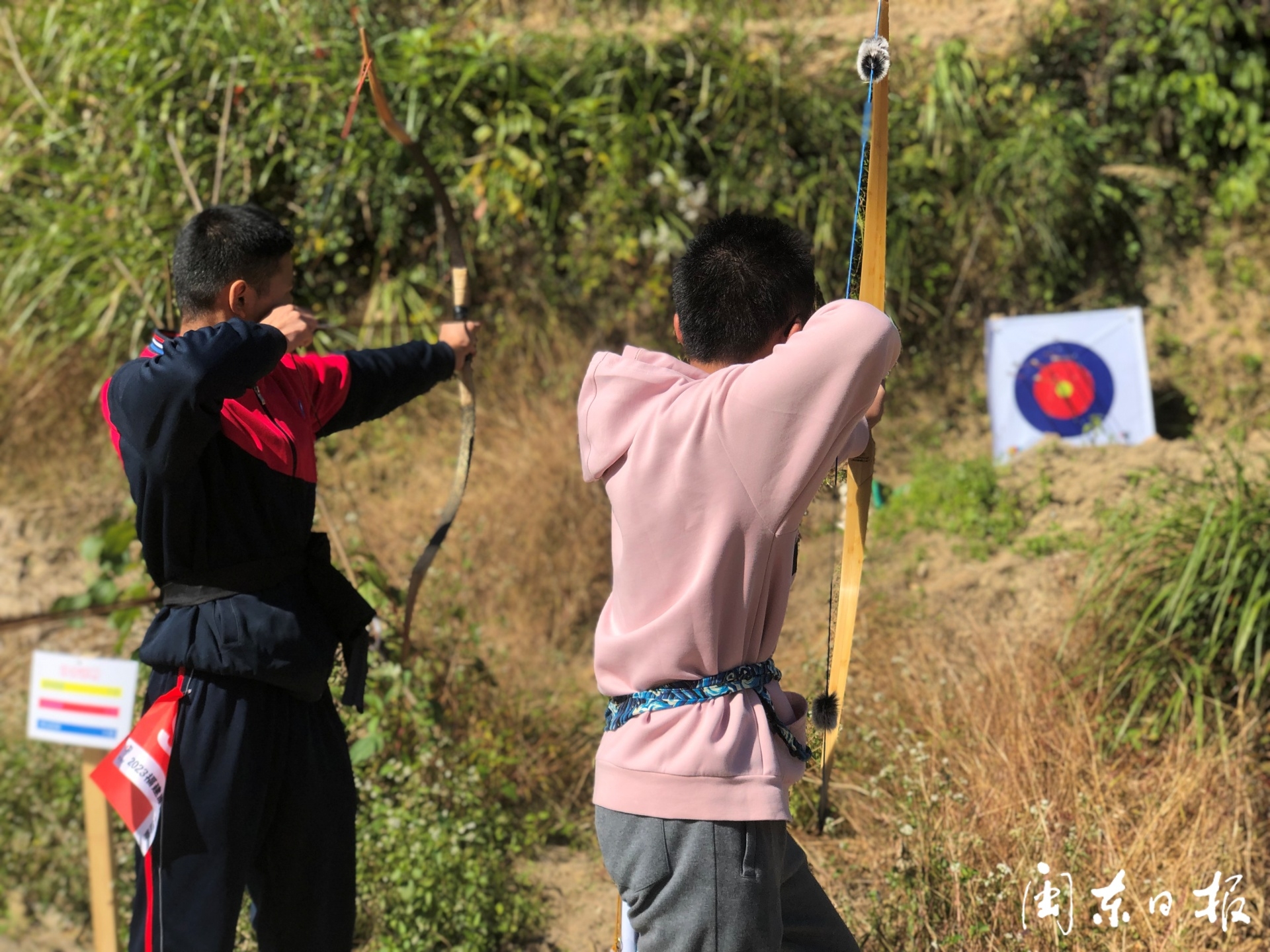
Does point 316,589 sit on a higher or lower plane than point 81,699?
higher

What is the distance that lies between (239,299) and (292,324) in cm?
12

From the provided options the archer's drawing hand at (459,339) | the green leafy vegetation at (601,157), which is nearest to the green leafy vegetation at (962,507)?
the green leafy vegetation at (601,157)

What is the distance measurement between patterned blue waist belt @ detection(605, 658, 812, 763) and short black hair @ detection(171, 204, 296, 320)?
1093 mm

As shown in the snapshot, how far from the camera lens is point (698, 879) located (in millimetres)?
1479

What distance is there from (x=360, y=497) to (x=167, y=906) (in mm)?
3641

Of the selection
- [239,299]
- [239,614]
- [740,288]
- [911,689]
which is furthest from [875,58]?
[911,689]

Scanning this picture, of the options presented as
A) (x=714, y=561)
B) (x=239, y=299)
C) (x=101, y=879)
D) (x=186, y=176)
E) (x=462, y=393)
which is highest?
(x=186, y=176)

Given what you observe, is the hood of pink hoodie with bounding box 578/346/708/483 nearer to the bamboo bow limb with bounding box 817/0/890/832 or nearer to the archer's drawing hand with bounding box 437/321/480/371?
the bamboo bow limb with bounding box 817/0/890/832

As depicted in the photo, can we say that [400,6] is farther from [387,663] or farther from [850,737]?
[850,737]

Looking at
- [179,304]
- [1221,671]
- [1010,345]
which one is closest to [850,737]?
[1221,671]

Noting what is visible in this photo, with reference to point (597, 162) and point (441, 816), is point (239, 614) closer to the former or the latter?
point (441, 816)

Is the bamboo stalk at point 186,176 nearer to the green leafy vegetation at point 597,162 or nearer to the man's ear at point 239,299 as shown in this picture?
the green leafy vegetation at point 597,162

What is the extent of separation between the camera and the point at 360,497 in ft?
18.1

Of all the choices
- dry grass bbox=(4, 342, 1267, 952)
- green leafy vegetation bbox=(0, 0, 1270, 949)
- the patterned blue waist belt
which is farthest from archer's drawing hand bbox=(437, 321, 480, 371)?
green leafy vegetation bbox=(0, 0, 1270, 949)
